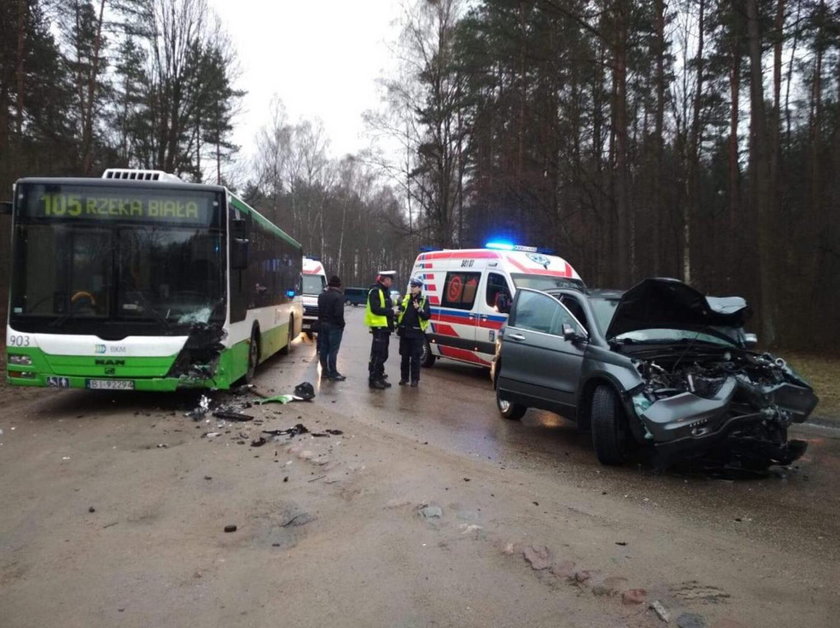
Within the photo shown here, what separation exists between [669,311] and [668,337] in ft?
0.92

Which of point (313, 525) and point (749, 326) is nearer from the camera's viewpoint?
point (313, 525)

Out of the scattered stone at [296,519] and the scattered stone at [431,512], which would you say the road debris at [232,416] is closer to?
the scattered stone at [296,519]

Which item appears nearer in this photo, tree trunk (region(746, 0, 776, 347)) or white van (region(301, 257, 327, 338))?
tree trunk (region(746, 0, 776, 347))

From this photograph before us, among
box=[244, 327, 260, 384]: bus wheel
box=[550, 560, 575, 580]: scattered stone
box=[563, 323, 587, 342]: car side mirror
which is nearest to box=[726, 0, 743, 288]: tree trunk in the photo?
box=[244, 327, 260, 384]: bus wheel

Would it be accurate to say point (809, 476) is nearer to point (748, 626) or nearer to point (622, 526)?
→ point (622, 526)

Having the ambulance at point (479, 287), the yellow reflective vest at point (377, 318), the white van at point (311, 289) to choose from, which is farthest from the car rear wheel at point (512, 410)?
the white van at point (311, 289)

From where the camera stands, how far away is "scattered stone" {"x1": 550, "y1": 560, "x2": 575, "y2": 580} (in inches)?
147

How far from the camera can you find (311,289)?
24062 mm

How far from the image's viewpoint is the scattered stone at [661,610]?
328 cm

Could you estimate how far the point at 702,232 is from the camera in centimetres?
2503

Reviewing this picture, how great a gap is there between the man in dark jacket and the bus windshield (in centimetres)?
310

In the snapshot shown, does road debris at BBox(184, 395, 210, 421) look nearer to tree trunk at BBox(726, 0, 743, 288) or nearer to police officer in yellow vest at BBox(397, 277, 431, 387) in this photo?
police officer in yellow vest at BBox(397, 277, 431, 387)

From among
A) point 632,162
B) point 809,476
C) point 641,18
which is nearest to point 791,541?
point 809,476

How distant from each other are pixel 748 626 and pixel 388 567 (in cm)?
193
